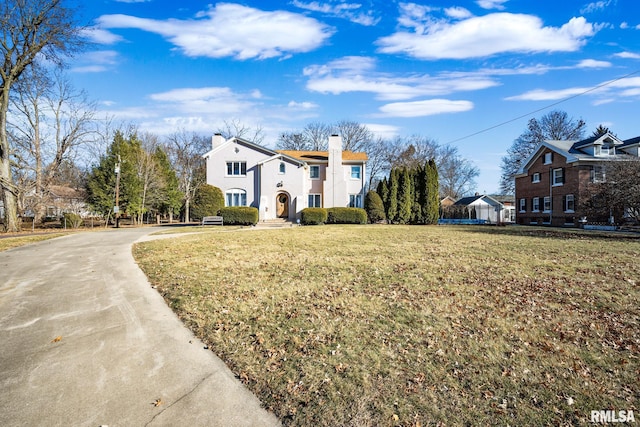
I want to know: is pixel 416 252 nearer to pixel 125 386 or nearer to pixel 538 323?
pixel 538 323

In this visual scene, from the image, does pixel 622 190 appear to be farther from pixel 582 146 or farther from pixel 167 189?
pixel 167 189

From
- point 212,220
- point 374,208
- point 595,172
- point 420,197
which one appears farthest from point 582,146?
point 212,220

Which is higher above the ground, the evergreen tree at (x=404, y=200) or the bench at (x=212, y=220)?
the evergreen tree at (x=404, y=200)

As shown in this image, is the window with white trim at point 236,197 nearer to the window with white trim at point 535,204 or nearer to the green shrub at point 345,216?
the green shrub at point 345,216

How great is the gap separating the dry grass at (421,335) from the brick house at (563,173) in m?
24.7

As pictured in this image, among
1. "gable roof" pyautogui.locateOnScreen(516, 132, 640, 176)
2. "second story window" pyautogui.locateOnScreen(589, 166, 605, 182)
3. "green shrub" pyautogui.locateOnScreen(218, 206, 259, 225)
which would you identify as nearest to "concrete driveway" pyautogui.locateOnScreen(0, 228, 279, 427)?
"green shrub" pyautogui.locateOnScreen(218, 206, 259, 225)

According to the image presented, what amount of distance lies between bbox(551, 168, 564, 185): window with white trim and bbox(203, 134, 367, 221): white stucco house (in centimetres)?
2028

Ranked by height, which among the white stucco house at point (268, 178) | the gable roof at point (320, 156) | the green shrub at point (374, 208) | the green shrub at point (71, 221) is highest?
the gable roof at point (320, 156)

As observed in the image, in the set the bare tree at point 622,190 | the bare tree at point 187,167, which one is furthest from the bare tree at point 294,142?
the bare tree at point 622,190

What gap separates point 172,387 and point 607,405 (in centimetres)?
440

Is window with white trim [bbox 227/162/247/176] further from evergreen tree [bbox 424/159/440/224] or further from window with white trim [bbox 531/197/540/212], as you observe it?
window with white trim [bbox 531/197/540/212]

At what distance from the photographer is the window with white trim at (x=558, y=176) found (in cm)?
3109

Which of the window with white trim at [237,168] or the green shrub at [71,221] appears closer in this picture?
the green shrub at [71,221]

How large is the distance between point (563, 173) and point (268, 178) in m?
27.5
